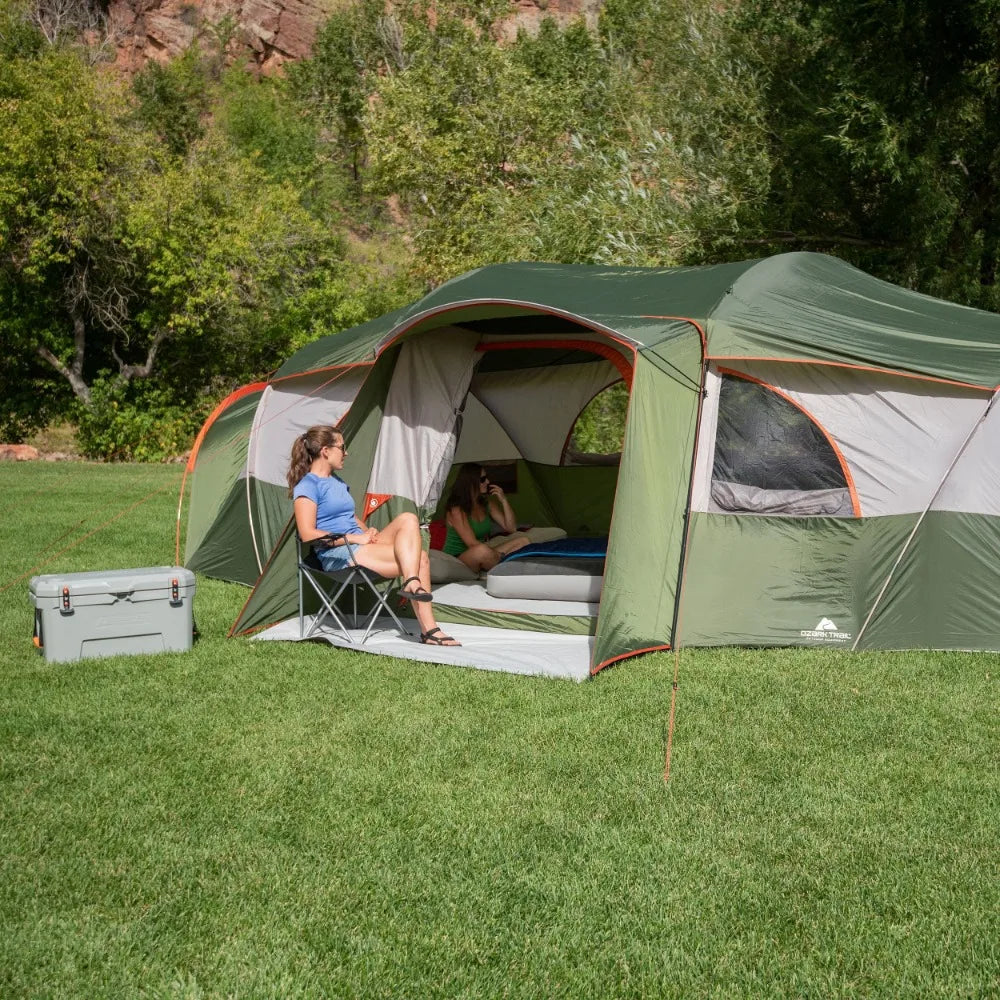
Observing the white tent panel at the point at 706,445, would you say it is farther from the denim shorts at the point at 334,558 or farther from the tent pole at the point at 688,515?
the denim shorts at the point at 334,558

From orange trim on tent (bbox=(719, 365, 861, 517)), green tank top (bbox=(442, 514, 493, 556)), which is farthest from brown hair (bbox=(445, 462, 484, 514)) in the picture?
orange trim on tent (bbox=(719, 365, 861, 517))

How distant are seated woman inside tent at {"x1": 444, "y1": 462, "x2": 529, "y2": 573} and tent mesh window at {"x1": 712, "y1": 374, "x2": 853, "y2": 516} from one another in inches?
77.3

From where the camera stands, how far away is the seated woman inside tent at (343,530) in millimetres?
5312

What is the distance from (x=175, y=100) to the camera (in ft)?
103

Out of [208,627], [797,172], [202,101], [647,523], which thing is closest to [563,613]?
[647,523]

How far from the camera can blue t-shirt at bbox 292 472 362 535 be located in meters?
5.47

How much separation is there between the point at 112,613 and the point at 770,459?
3.16 m

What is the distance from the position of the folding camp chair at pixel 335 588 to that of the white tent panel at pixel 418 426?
1.90 feet

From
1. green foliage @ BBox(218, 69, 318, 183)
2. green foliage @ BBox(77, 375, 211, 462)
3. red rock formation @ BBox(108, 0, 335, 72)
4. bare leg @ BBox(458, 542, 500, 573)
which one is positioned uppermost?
red rock formation @ BBox(108, 0, 335, 72)

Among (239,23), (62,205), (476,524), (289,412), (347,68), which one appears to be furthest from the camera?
(239,23)

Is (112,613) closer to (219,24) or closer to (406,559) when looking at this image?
(406,559)

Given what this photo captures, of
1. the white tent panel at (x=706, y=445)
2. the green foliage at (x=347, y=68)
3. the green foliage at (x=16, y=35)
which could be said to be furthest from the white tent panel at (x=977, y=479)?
the green foliage at (x=347, y=68)

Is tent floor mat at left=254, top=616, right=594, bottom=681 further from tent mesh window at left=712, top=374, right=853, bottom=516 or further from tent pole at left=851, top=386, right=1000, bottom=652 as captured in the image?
tent pole at left=851, top=386, right=1000, bottom=652

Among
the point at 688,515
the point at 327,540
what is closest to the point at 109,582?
the point at 327,540
